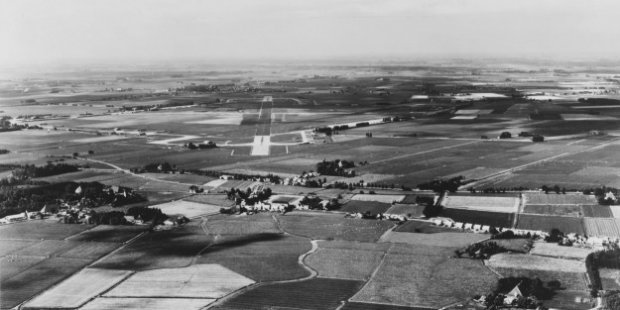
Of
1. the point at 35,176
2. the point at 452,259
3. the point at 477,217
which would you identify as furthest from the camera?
the point at 35,176

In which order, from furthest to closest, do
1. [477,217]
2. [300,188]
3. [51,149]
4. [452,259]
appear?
[51,149] < [300,188] < [477,217] < [452,259]

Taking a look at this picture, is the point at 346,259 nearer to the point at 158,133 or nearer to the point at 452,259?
the point at 452,259

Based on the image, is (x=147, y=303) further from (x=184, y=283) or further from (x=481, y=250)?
(x=481, y=250)

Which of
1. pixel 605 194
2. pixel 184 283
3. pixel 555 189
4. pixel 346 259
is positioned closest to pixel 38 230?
pixel 184 283

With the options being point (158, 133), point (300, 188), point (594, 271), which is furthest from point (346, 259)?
point (158, 133)

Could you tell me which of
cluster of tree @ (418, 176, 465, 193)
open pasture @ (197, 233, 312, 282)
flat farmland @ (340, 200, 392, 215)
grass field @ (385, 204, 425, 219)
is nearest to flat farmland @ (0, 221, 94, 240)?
open pasture @ (197, 233, 312, 282)

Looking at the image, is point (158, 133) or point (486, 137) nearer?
point (486, 137)
